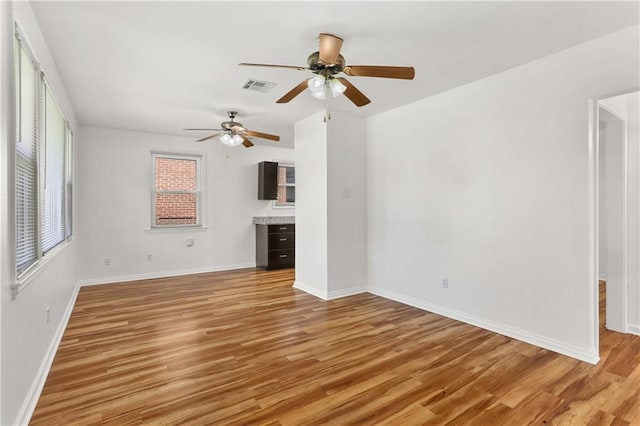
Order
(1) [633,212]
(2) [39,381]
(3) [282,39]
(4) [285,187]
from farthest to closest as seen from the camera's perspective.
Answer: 1. (4) [285,187]
2. (1) [633,212]
3. (3) [282,39]
4. (2) [39,381]

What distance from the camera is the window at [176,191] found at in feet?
19.5

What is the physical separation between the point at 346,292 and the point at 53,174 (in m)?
3.51

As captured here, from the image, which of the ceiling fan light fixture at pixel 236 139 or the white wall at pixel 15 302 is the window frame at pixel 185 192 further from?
the white wall at pixel 15 302

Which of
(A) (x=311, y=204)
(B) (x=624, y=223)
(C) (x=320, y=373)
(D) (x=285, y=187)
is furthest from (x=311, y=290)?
(B) (x=624, y=223)

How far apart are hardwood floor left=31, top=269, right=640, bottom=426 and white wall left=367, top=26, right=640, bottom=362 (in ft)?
1.07

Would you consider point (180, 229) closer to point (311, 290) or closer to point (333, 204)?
point (311, 290)

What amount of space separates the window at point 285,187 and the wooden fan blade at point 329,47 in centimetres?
485

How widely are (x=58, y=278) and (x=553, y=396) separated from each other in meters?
4.18

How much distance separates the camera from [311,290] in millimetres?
4723

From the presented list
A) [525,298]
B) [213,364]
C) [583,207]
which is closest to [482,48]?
[583,207]

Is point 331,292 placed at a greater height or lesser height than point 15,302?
lesser

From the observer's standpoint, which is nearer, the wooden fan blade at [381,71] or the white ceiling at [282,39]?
the white ceiling at [282,39]

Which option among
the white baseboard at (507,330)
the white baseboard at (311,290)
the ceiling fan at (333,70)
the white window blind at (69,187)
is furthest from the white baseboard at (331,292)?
the white window blind at (69,187)

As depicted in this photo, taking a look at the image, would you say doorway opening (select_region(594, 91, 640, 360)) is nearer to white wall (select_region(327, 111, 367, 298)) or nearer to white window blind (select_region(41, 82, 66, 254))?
white wall (select_region(327, 111, 367, 298))
